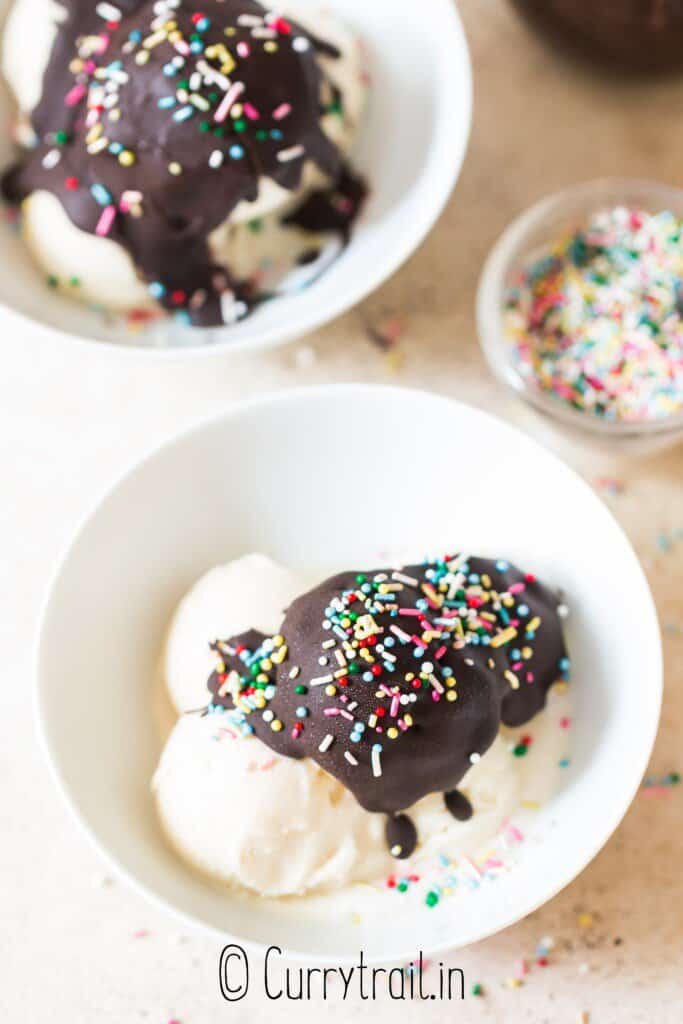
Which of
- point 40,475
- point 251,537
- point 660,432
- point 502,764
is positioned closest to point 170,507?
point 251,537

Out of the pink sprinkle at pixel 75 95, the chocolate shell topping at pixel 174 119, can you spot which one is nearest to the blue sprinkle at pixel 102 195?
the chocolate shell topping at pixel 174 119

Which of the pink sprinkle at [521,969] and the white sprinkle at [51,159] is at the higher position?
the white sprinkle at [51,159]

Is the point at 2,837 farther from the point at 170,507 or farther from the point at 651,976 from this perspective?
the point at 651,976

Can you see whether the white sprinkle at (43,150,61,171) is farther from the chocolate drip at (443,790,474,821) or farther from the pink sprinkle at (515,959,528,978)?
the pink sprinkle at (515,959,528,978)

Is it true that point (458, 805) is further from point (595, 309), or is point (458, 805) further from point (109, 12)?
point (109, 12)

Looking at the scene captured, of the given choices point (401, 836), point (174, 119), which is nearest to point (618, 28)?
point (174, 119)

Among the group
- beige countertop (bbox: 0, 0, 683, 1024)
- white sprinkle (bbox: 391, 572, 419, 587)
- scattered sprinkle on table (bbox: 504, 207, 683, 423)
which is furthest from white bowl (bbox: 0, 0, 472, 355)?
white sprinkle (bbox: 391, 572, 419, 587)

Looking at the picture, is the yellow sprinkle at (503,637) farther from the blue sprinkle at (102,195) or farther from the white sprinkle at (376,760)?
the blue sprinkle at (102,195)
